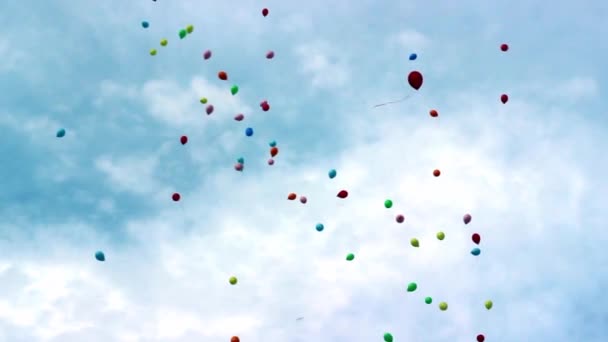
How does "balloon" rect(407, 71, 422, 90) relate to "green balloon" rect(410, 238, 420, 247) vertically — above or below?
above

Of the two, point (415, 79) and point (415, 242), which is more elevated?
point (415, 79)

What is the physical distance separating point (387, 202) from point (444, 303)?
2433mm

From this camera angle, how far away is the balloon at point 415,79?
14602mm

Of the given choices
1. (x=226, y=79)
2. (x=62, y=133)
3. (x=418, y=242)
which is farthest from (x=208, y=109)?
(x=418, y=242)

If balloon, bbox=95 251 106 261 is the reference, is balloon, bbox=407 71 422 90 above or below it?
above

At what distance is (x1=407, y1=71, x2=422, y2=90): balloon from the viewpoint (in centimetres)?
1460

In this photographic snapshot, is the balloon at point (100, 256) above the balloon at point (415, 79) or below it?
below

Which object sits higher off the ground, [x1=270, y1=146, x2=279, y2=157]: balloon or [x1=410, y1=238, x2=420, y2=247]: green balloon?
[x1=270, y1=146, x2=279, y2=157]: balloon

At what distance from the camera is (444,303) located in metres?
14.8

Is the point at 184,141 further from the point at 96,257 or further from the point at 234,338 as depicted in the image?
the point at 234,338

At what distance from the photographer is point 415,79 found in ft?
48.1

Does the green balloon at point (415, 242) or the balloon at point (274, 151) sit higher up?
the balloon at point (274, 151)

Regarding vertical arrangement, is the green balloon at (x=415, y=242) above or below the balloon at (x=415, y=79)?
below

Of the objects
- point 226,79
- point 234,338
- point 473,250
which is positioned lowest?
point 234,338
